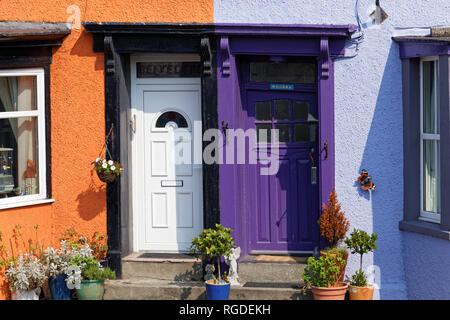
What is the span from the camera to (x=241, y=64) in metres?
9.20

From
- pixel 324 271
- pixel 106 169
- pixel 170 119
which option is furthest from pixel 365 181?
pixel 106 169

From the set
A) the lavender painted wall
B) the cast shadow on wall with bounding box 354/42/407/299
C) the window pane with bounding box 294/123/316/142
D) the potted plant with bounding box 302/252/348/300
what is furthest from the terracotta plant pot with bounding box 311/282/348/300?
the window pane with bounding box 294/123/316/142

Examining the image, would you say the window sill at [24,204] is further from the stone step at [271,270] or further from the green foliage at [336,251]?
the green foliage at [336,251]

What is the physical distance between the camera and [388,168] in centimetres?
871

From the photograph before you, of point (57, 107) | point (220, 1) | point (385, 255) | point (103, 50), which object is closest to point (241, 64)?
point (220, 1)

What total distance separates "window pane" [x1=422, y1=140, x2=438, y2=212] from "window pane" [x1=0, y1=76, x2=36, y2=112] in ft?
15.4

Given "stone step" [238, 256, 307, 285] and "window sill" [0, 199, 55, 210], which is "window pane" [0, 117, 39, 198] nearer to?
"window sill" [0, 199, 55, 210]

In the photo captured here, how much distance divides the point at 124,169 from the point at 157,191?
537mm

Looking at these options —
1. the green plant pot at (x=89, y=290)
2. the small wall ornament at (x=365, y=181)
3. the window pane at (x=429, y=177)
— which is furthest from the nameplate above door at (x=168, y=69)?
the window pane at (x=429, y=177)

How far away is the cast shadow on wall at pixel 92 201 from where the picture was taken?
909 centimetres

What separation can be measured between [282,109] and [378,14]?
5.24ft

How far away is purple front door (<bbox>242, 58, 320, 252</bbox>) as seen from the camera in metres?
9.17

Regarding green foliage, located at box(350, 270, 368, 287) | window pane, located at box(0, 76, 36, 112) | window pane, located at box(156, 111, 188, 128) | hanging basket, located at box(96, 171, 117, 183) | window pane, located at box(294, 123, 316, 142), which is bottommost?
green foliage, located at box(350, 270, 368, 287)

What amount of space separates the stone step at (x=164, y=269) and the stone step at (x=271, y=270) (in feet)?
1.77
